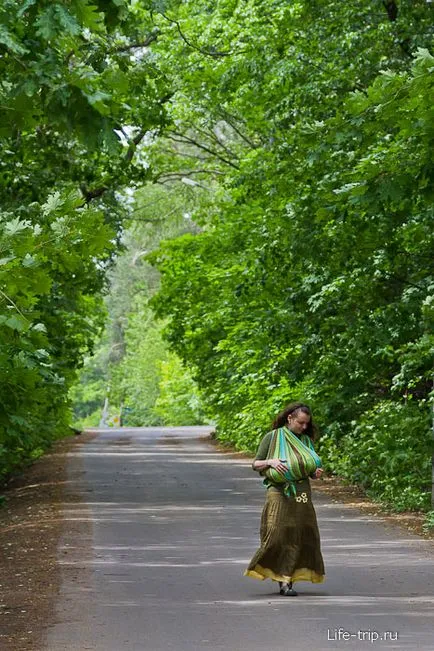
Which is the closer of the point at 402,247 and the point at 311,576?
the point at 311,576

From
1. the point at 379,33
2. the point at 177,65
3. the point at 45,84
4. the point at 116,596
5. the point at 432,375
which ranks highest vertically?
the point at 177,65

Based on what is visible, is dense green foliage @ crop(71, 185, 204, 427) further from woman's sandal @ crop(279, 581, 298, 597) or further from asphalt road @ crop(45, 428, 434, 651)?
woman's sandal @ crop(279, 581, 298, 597)

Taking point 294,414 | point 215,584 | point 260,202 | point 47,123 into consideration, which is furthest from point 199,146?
point 47,123

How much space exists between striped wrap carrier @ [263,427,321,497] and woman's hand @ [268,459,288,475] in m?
0.03

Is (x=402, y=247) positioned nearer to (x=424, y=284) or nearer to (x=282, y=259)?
(x=424, y=284)

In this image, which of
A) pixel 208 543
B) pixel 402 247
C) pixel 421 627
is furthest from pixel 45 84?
pixel 402 247

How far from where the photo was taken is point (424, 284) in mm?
20672

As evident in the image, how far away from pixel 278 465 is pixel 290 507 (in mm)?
430

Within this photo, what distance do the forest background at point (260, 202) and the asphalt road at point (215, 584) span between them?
1.83m

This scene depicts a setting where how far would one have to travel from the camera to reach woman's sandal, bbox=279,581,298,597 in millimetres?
12586

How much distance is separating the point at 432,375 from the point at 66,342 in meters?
11.6

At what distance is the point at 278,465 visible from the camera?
1240cm

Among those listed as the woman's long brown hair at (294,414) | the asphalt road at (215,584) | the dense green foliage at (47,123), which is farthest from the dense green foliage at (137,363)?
the woman's long brown hair at (294,414)

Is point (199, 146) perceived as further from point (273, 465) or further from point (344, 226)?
point (273, 465)
